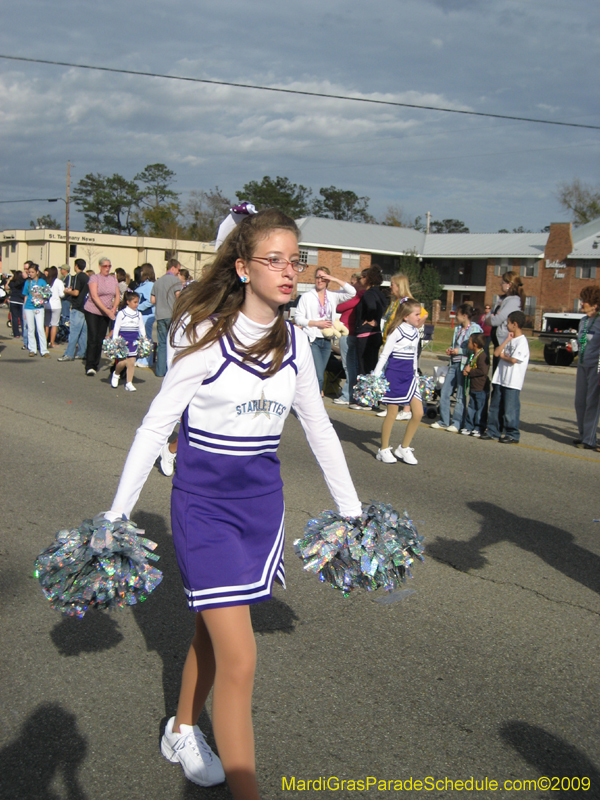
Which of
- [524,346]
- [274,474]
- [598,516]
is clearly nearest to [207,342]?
[274,474]

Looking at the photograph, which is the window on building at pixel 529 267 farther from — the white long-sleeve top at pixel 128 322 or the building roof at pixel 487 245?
the white long-sleeve top at pixel 128 322

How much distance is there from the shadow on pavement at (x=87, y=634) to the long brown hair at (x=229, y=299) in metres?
1.88

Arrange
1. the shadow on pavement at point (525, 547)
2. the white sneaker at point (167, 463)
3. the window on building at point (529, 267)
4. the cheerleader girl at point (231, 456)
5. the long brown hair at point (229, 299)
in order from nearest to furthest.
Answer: the cheerleader girl at point (231, 456), the long brown hair at point (229, 299), the shadow on pavement at point (525, 547), the white sneaker at point (167, 463), the window on building at point (529, 267)

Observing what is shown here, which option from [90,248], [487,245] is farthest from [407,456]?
[90,248]

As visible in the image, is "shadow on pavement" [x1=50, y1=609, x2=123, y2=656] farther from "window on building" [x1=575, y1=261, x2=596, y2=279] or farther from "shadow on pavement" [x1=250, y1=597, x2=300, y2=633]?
"window on building" [x1=575, y1=261, x2=596, y2=279]

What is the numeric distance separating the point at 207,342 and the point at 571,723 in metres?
2.28

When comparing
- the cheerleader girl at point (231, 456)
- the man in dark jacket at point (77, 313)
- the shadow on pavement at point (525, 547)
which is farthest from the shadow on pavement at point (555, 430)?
the man in dark jacket at point (77, 313)

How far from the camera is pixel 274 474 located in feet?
8.18

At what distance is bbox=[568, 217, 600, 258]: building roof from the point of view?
171 feet

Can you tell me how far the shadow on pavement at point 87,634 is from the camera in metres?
3.60

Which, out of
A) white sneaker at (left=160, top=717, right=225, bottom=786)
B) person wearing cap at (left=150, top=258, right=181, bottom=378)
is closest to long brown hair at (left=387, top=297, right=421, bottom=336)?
person wearing cap at (left=150, top=258, right=181, bottom=378)

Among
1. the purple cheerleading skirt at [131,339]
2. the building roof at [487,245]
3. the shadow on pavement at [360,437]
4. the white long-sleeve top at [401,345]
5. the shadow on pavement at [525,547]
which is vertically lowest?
the shadow on pavement at [360,437]

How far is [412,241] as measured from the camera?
65250 millimetres

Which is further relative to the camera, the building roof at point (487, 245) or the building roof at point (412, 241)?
the building roof at point (412, 241)
